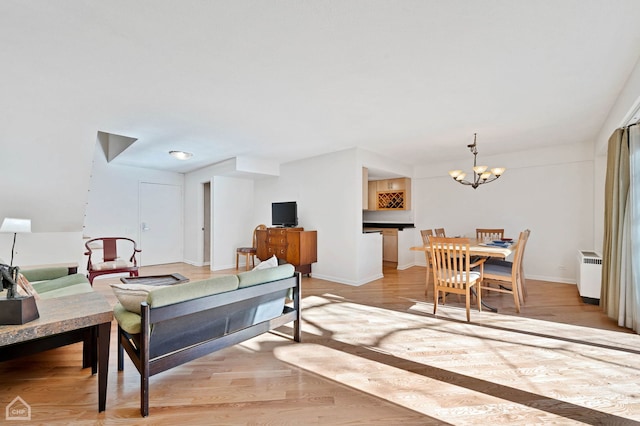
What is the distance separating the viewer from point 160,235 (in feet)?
23.2

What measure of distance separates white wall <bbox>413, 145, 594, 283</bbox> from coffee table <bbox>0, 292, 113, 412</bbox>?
6320mm

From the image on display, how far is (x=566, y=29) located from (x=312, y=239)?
4.45 meters

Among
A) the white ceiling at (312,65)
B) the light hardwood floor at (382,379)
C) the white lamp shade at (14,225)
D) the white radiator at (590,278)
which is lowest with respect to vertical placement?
the light hardwood floor at (382,379)

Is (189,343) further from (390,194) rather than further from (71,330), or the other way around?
(390,194)

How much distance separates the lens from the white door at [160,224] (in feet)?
22.2

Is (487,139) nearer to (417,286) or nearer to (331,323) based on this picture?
(417,286)

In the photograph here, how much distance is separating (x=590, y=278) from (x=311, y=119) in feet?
14.0

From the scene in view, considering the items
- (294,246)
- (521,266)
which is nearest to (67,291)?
(294,246)

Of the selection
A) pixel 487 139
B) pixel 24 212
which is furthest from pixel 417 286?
pixel 24 212

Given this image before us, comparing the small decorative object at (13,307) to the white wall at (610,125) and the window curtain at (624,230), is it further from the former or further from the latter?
the window curtain at (624,230)

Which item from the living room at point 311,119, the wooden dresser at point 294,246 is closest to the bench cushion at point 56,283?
the living room at point 311,119

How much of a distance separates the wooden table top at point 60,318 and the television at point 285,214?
395 centimetres

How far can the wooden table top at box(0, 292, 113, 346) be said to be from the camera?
60.5 inches

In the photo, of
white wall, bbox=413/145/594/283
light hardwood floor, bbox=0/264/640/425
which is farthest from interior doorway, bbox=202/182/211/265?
white wall, bbox=413/145/594/283
